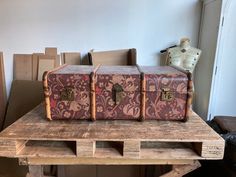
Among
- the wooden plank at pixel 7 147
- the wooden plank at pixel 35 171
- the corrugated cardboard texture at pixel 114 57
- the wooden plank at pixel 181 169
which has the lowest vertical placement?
the wooden plank at pixel 35 171

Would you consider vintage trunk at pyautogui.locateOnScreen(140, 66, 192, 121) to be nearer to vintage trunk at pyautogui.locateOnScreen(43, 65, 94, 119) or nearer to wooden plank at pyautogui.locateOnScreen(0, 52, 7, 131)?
vintage trunk at pyautogui.locateOnScreen(43, 65, 94, 119)

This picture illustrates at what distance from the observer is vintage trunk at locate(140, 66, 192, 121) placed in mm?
997

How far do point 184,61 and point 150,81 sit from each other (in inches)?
39.2

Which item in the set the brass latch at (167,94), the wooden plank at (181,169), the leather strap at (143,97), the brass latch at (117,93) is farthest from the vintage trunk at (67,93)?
the wooden plank at (181,169)

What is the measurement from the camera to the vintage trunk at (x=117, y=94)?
99cm

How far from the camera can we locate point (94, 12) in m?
1.99

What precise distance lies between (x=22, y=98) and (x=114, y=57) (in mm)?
1006

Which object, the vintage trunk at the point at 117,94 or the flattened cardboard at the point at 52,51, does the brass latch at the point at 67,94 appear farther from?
the flattened cardboard at the point at 52,51

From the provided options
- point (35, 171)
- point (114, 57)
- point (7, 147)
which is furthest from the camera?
point (114, 57)

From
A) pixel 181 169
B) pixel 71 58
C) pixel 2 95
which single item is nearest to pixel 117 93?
pixel 181 169

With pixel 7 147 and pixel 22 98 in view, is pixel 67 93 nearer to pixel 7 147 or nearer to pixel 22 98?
pixel 7 147

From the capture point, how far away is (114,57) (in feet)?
6.47

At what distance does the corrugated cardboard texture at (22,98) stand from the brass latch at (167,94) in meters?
1.42

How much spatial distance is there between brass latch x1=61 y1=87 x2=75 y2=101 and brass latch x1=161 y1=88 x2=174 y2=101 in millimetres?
427
